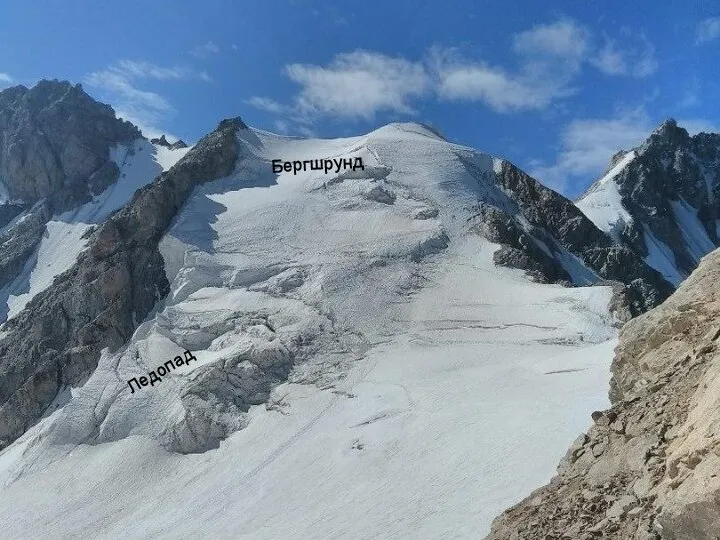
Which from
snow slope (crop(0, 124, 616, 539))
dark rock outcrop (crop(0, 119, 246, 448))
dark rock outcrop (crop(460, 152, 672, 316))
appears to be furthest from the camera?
dark rock outcrop (crop(460, 152, 672, 316))

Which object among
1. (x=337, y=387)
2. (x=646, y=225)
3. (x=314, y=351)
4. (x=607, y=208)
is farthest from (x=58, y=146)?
(x=646, y=225)

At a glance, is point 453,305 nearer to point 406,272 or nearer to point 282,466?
point 406,272

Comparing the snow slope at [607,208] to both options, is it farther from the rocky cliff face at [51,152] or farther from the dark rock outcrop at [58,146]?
the dark rock outcrop at [58,146]

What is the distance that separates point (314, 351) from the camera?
155 feet

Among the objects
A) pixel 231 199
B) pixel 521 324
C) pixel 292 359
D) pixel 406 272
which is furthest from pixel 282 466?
pixel 231 199

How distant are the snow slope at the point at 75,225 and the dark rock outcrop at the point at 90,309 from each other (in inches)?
637

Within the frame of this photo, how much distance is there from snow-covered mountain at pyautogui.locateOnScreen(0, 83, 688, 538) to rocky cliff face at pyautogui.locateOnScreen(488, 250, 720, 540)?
36.8 ft

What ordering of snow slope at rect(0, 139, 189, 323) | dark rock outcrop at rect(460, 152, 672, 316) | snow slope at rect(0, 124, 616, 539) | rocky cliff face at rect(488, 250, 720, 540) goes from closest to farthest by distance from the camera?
1. rocky cliff face at rect(488, 250, 720, 540)
2. snow slope at rect(0, 124, 616, 539)
3. dark rock outcrop at rect(460, 152, 672, 316)
4. snow slope at rect(0, 139, 189, 323)

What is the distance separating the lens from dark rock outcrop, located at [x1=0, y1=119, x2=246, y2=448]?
54.2 meters

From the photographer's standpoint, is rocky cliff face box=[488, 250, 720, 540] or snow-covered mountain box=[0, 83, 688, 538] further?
snow-covered mountain box=[0, 83, 688, 538]

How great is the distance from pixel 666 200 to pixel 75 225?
87.9 metres

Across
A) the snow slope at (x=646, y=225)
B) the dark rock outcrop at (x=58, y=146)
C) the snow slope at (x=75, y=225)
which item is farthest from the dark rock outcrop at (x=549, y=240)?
the dark rock outcrop at (x=58, y=146)

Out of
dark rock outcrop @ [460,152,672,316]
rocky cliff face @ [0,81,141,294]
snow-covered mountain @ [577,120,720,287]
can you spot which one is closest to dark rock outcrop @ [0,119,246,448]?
dark rock outcrop @ [460,152,672,316]

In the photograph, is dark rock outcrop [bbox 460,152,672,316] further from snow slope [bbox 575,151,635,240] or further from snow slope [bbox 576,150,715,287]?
snow slope [bbox 575,151,635,240]
